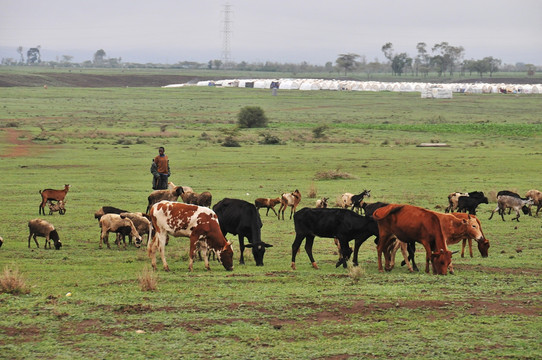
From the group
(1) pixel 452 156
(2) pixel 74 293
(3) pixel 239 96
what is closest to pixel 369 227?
(2) pixel 74 293

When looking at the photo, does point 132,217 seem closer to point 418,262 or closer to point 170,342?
point 418,262

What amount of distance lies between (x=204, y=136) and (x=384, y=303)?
Answer: 48331 millimetres

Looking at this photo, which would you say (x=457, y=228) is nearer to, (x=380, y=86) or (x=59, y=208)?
(x=59, y=208)

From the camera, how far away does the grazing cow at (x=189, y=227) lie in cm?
1591

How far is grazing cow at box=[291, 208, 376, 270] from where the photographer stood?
16297mm

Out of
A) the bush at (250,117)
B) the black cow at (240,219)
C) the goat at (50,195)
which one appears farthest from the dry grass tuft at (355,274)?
the bush at (250,117)

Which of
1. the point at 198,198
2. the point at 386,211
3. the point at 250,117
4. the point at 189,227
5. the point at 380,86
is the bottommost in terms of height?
the point at 198,198

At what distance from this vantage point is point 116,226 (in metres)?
19.8

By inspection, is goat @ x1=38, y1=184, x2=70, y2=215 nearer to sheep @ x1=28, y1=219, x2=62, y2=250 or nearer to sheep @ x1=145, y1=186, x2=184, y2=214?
sheep @ x1=145, y1=186, x2=184, y2=214

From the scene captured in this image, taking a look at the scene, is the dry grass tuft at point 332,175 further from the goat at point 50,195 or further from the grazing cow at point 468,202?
the goat at point 50,195

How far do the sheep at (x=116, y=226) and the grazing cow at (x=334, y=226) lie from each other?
5.38m

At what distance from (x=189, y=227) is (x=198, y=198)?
8680 mm

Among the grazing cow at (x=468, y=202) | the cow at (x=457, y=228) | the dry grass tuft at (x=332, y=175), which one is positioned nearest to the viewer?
the cow at (x=457, y=228)

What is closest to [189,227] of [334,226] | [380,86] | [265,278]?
[265,278]
